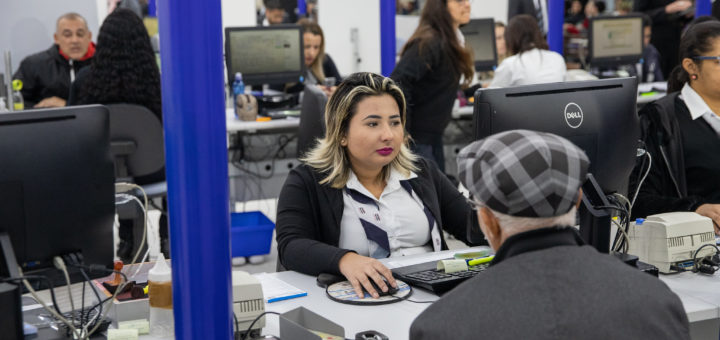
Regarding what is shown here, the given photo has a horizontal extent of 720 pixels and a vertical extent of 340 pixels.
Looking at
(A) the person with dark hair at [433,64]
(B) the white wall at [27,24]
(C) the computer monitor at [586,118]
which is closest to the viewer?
(C) the computer monitor at [586,118]

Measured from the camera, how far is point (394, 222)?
2.21 meters

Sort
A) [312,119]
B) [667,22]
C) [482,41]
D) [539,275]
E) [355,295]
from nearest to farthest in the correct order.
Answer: [539,275] < [355,295] < [312,119] < [482,41] < [667,22]

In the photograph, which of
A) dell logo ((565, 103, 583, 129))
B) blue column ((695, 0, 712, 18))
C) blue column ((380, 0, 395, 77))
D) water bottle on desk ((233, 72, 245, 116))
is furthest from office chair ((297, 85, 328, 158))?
blue column ((695, 0, 712, 18))

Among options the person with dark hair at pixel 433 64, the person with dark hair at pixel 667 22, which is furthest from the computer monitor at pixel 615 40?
the person with dark hair at pixel 433 64

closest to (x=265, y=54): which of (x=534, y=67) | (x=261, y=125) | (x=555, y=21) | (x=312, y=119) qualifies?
(x=261, y=125)

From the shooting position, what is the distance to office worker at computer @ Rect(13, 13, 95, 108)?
481cm

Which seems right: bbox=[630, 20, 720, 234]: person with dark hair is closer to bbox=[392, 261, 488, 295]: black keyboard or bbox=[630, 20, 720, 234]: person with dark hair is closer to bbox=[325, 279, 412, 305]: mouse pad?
bbox=[392, 261, 488, 295]: black keyboard

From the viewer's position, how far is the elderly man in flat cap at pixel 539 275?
3.47ft

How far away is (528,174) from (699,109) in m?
1.73

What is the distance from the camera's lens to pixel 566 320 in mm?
1045

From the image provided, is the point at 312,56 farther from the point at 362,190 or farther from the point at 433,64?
the point at 362,190

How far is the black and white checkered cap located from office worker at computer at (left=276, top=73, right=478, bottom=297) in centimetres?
96

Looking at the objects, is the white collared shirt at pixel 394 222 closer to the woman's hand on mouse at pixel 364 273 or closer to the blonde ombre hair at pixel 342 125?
the blonde ombre hair at pixel 342 125

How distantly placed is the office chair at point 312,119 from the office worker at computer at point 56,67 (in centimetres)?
224
